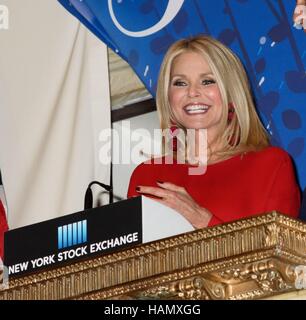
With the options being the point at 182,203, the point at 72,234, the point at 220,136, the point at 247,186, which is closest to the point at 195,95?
the point at 220,136

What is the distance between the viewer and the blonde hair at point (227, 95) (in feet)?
12.3

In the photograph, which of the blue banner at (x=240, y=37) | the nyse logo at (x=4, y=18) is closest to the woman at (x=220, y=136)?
the blue banner at (x=240, y=37)

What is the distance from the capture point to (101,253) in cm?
314

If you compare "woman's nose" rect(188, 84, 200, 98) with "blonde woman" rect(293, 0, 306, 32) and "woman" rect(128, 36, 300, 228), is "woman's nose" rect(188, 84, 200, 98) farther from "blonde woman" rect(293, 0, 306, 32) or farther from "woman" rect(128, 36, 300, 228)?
"blonde woman" rect(293, 0, 306, 32)

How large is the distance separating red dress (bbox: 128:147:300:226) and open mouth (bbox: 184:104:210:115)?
0.47 ft

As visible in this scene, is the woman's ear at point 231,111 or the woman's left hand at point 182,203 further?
the woman's ear at point 231,111

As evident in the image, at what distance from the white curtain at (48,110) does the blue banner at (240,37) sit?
84 millimetres

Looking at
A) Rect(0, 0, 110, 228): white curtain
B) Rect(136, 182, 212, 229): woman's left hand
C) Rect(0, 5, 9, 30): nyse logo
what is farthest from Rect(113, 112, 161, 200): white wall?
Rect(136, 182, 212, 229): woman's left hand

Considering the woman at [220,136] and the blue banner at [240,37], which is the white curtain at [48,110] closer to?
the blue banner at [240,37]

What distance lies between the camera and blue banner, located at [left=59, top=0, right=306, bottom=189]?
3928mm

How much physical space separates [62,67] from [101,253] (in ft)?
4.50

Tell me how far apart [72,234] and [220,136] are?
0.75m
